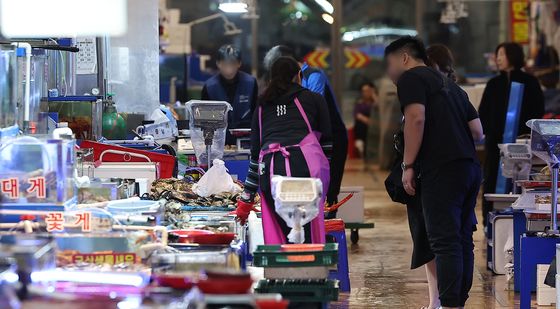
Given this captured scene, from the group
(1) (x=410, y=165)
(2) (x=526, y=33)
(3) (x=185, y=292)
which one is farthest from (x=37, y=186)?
(2) (x=526, y=33)

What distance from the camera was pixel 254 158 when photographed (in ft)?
22.7

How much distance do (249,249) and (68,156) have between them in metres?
2.01

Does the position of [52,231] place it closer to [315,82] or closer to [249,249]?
[249,249]

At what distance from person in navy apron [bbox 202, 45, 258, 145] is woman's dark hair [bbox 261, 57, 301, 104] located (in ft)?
10.3

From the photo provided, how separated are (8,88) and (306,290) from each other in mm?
2107

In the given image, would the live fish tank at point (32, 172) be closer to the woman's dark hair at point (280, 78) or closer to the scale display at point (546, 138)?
the woman's dark hair at point (280, 78)

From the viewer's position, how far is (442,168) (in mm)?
6637

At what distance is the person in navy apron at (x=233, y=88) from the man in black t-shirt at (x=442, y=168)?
11.7 feet

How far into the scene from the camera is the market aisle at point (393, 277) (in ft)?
26.3

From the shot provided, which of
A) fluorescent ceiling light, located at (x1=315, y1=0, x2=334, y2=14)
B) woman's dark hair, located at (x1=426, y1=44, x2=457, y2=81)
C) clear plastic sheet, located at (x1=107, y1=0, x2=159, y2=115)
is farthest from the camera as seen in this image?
Result: fluorescent ceiling light, located at (x1=315, y1=0, x2=334, y2=14)

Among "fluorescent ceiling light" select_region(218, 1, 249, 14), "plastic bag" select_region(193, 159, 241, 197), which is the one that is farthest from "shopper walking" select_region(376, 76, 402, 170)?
"plastic bag" select_region(193, 159, 241, 197)

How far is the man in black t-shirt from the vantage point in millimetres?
6621

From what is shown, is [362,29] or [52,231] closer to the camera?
[52,231]

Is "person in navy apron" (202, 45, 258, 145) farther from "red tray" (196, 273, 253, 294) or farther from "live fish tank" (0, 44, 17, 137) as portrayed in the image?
"red tray" (196, 273, 253, 294)
